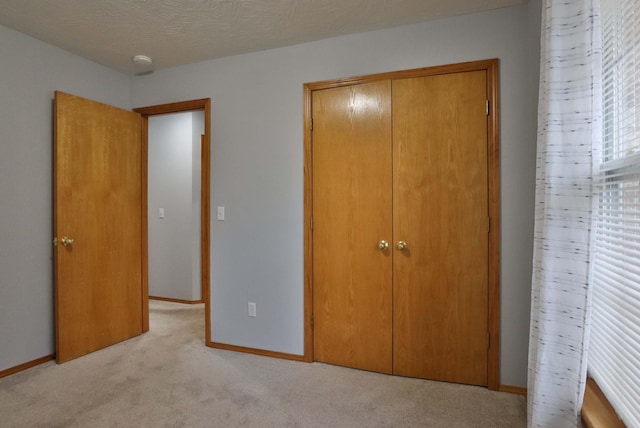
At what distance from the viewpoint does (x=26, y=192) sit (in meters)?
2.52

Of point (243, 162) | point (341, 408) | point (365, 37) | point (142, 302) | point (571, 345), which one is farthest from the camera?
point (142, 302)

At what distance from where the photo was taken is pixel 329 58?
2580 mm

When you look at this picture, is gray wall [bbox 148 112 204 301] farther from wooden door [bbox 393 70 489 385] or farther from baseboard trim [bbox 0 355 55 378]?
wooden door [bbox 393 70 489 385]

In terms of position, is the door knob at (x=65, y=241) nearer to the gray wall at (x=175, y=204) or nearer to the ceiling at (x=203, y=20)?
the ceiling at (x=203, y=20)

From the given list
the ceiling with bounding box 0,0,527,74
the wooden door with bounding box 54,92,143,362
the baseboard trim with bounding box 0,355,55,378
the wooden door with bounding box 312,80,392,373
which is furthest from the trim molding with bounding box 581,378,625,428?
the baseboard trim with bounding box 0,355,55,378

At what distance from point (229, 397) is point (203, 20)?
239 cm

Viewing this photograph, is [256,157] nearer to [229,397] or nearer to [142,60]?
[142,60]

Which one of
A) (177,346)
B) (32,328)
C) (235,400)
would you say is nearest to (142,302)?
(177,346)

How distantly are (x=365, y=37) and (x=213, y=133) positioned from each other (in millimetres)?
1398

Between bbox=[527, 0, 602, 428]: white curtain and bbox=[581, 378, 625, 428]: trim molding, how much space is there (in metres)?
0.05

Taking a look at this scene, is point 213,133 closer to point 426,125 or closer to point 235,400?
point 426,125

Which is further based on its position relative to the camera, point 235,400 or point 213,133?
point 213,133

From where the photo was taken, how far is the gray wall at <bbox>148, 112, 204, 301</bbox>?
4.32 metres

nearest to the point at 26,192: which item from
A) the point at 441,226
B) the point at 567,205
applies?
the point at 441,226
